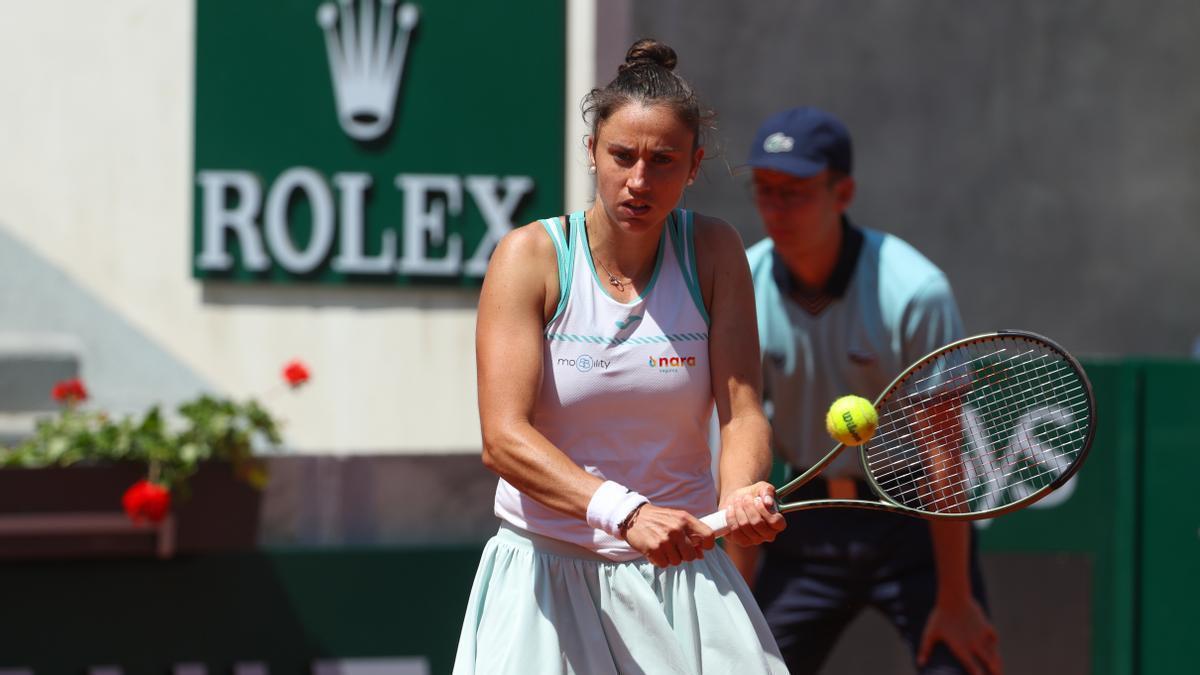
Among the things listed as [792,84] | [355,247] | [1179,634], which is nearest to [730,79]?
[792,84]

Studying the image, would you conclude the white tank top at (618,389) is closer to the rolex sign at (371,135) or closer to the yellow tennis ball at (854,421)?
the yellow tennis ball at (854,421)

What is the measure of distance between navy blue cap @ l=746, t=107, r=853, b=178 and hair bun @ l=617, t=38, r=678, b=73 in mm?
1042

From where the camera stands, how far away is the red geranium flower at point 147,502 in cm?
465

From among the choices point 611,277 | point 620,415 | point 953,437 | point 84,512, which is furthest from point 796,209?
point 84,512

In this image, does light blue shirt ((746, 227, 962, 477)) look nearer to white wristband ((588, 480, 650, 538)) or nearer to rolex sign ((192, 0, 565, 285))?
white wristband ((588, 480, 650, 538))

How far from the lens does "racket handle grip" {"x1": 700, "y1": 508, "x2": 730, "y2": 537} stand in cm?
240

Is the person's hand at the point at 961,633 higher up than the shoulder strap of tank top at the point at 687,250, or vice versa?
the shoulder strap of tank top at the point at 687,250

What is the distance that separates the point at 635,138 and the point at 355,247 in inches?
123

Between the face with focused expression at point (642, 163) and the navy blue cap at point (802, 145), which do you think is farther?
the navy blue cap at point (802, 145)

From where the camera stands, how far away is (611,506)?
2334 millimetres

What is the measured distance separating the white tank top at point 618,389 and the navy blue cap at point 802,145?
1154 millimetres

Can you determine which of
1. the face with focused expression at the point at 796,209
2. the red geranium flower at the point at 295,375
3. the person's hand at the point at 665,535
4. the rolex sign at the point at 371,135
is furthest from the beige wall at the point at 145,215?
the person's hand at the point at 665,535

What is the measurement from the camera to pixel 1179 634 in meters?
4.93

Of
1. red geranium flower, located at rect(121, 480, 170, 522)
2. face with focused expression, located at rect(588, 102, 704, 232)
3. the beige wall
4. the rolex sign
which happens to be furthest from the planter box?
face with focused expression, located at rect(588, 102, 704, 232)
